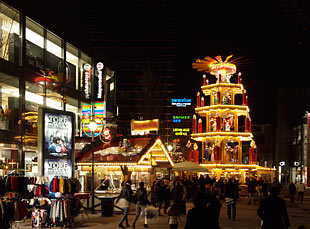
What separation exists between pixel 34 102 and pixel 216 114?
20.1m

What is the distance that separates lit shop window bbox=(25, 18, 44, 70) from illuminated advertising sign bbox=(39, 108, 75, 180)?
481 inches

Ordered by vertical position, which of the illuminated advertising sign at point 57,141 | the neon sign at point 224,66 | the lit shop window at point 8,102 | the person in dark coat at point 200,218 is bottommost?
the person in dark coat at point 200,218

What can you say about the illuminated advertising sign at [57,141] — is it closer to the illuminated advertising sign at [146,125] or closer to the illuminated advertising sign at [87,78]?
the illuminated advertising sign at [146,125]

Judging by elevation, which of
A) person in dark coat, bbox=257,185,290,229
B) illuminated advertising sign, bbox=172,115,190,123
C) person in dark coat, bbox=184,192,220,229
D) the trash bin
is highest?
illuminated advertising sign, bbox=172,115,190,123

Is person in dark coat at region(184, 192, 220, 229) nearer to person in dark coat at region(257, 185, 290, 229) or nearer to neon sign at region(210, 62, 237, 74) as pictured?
person in dark coat at region(257, 185, 290, 229)

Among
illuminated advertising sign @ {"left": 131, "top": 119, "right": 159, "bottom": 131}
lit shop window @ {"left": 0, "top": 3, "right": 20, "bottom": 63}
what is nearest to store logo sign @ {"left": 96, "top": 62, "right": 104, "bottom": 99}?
illuminated advertising sign @ {"left": 131, "top": 119, "right": 159, "bottom": 131}

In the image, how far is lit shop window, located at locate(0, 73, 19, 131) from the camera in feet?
100

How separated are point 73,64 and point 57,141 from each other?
77.5 feet

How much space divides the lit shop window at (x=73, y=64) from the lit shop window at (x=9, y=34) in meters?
9.98

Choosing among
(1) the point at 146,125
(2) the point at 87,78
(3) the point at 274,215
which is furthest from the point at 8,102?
(3) the point at 274,215

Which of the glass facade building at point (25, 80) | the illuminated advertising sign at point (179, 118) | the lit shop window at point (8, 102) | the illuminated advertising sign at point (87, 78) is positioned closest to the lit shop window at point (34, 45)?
the glass facade building at point (25, 80)

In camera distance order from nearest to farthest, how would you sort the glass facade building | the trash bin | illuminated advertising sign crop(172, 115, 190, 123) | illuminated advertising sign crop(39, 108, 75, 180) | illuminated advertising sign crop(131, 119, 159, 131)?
illuminated advertising sign crop(39, 108, 75, 180)
the trash bin
the glass facade building
illuminated advertising sign crop(131, 119, 159, 131)
illuminated advertising sign crop(172, 115, 190, 123)

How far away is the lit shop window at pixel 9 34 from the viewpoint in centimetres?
2984

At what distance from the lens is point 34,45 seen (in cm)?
3516
